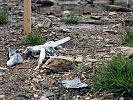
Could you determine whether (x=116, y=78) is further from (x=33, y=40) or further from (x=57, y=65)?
(x=33, y=40)

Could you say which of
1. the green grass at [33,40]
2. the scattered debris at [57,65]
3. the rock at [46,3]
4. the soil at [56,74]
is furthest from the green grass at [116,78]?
the rock at [46,3]

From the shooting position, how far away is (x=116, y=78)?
3.84m

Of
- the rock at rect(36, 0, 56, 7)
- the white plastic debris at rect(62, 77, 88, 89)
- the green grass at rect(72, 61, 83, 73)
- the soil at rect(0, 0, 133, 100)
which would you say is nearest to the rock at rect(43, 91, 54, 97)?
the soil at rect(0, 0, 133, 100)

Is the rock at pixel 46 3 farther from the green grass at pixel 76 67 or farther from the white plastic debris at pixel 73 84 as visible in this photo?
the white plastic debris at pixel 73 84

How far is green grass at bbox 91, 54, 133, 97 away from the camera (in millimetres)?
3787

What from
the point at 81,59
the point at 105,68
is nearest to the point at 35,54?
the point at 81,59

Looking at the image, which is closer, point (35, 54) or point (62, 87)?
point (62, 87)

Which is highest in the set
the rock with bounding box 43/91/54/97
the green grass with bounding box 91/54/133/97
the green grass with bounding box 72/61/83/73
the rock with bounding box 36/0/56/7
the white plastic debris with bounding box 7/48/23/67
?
the green grass with bounding box 91/54/133/97

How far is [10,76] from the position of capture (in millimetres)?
4723

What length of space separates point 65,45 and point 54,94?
234 centimetres

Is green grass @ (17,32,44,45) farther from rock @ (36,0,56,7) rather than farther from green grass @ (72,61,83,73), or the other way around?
rock @ (36,0,56,7)

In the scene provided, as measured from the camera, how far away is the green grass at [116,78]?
3.79 meters

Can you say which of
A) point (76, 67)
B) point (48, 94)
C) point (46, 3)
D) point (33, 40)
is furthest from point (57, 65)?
point (46, 3)

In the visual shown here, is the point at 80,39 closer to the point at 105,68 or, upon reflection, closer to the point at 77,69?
the point at 77,69
